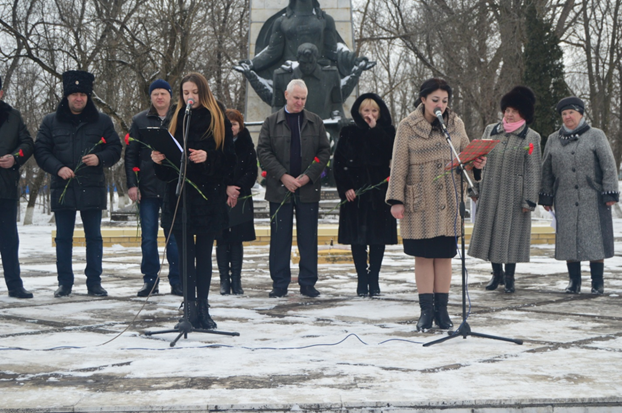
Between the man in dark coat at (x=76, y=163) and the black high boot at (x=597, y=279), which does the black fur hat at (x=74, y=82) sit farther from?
the black high boot at (x=597, y=279)

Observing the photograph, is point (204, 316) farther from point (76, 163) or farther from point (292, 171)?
point (76, 163)

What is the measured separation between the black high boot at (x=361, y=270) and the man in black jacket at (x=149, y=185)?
1.60 m

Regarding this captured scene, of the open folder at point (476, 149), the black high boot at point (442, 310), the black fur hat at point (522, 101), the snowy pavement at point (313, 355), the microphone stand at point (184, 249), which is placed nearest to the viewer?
the snowy pavement at point (313, 355)

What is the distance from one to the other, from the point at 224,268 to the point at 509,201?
2.71 meters

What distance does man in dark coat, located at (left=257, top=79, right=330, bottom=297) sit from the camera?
8.27 metres

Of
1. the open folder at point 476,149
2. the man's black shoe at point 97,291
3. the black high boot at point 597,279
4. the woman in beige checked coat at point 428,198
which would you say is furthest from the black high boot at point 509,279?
the man's black shoe at point 97,291

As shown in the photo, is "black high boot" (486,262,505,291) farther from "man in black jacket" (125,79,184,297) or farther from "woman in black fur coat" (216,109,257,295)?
"man in black jacket" (125,79,184,297)

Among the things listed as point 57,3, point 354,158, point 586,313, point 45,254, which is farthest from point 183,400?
point 57,3

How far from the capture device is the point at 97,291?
827 cm

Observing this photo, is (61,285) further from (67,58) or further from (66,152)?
(67,58)

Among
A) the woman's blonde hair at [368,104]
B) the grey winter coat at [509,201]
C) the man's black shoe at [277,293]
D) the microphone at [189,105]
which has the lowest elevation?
the man's black shoe at [277,293]

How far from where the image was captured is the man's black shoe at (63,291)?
8141 mm

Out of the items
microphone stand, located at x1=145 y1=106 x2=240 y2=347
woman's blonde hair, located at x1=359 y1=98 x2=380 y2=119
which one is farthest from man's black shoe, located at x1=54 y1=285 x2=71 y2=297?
woman's blonde hair, located at x1=359 y1=98 x2=380 y2=119

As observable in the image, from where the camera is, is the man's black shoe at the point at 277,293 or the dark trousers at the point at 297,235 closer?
the man's black shoe at the point at 277,293
